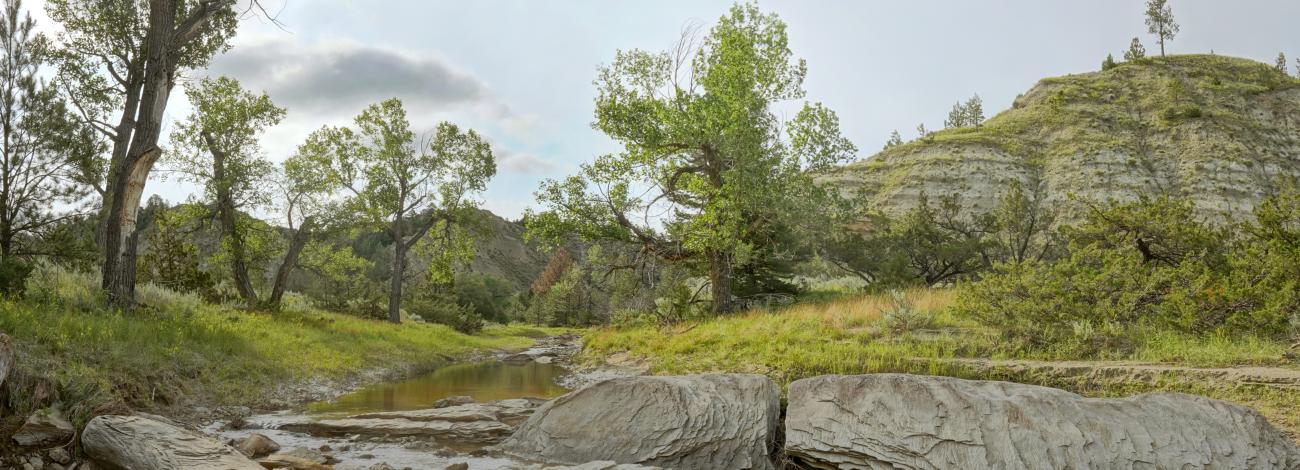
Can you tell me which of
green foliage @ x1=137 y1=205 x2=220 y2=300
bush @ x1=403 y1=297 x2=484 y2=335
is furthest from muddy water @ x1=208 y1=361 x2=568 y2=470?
bush @ x1=403 y1=297 x2=484 y2=335

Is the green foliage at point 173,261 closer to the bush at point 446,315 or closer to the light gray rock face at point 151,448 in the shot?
the bush at point 446,315

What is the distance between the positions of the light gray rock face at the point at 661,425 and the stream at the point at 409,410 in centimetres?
73

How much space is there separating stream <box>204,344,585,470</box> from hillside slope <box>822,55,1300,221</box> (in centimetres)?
3766

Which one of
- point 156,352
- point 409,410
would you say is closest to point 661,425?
point 409,410

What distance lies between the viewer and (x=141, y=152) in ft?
42.4

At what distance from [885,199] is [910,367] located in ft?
165

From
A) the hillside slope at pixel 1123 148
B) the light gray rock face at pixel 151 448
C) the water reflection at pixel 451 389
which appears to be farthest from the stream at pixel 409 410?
the hillside slope at pixel 1123 148

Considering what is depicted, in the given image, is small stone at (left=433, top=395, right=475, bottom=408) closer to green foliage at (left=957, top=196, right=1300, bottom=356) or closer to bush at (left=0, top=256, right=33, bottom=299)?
bush at (left=0, top=256, right=33, bottom=299)

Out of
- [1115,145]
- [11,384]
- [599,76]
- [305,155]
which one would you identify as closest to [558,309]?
[305,155]

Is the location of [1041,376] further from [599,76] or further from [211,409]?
[599,76]

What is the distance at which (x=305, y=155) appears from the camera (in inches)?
1025

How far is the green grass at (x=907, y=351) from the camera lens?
773 centimetres

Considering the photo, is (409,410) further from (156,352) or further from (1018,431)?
(1018,431)

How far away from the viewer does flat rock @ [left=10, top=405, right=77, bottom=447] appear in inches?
227
